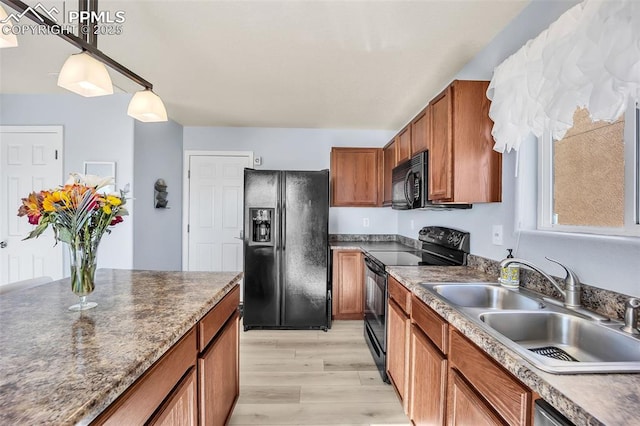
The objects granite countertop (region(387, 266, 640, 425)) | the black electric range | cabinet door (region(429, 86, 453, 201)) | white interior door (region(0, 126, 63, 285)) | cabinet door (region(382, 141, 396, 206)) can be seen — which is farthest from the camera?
cabinet door (region(382, 141, 396, 206))

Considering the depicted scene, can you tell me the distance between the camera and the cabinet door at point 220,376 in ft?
4.17

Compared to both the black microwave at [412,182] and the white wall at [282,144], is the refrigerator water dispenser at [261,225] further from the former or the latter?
the black microwave at [412,182]

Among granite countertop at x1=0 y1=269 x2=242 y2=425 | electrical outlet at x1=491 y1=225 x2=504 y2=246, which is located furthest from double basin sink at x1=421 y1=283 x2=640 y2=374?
granite countertop at x1=0 y1=269 x2=242 y2=425

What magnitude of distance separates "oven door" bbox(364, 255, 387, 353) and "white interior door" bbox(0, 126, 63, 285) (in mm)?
3118

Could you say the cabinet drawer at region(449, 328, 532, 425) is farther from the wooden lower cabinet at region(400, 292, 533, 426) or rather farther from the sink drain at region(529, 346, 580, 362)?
the sink drain at region(529, 346, 580, 362)

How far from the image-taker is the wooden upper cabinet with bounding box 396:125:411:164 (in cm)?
257

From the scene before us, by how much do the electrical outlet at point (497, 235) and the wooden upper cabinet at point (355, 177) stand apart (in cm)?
193

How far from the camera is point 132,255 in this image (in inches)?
117

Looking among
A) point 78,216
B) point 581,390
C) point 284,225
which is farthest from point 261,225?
point 581,390

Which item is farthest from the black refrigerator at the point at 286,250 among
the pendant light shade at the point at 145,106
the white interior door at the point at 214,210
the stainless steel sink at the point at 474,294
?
the stainless steel sink at the point at 474,294

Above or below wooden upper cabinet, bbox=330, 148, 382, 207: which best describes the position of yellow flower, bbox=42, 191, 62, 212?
below

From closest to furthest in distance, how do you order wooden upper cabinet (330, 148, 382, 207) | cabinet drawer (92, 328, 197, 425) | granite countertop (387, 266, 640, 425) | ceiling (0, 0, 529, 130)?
granite countertop (387, 266, 640, 425) < cabinet drawer (92, 328, 197, 425) < ceiling (0, 0, 529, 130) < wooden upper cabinet (330, 148, 382, 207)

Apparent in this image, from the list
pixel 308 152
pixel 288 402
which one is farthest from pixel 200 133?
pixel 288 402

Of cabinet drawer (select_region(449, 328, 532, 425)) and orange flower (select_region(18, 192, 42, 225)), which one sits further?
orange flower (select_region(18, 192, 42, 225))
